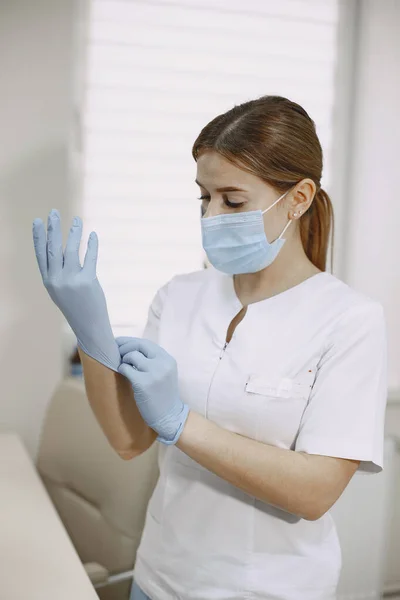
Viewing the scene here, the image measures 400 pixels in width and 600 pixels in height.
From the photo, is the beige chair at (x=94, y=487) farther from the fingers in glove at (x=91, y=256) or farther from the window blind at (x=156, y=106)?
the fingers in glove at (x=91, y=256)

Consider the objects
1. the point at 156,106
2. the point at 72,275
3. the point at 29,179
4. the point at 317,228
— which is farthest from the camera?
the point at 156,106

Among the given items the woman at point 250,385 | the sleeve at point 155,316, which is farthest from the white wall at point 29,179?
the woman at point 250,385

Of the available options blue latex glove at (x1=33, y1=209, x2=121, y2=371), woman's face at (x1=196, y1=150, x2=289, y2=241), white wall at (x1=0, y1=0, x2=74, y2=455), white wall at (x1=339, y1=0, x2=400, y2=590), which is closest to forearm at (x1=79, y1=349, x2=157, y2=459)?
blue latex glove at (x1=33, y1=209, x2=121, y2=371)

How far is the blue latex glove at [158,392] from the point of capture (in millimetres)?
1076

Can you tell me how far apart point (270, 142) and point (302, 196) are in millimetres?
123

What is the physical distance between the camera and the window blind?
82.2 inches

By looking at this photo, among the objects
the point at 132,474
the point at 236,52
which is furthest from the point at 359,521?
the point at 236,52

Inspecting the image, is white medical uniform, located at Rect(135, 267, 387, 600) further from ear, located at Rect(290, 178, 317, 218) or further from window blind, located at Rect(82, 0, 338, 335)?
window blind, located at Rect(82, 0, 338, 335)

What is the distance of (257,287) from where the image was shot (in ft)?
4.19

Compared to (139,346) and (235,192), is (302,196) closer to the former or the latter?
(235,192)

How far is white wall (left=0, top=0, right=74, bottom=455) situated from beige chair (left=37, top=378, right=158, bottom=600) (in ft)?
0.54

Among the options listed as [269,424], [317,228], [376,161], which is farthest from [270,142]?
[376,161]

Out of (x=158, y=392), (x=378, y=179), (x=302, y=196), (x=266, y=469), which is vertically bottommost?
(x=266, y=469)

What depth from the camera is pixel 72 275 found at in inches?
41.8
